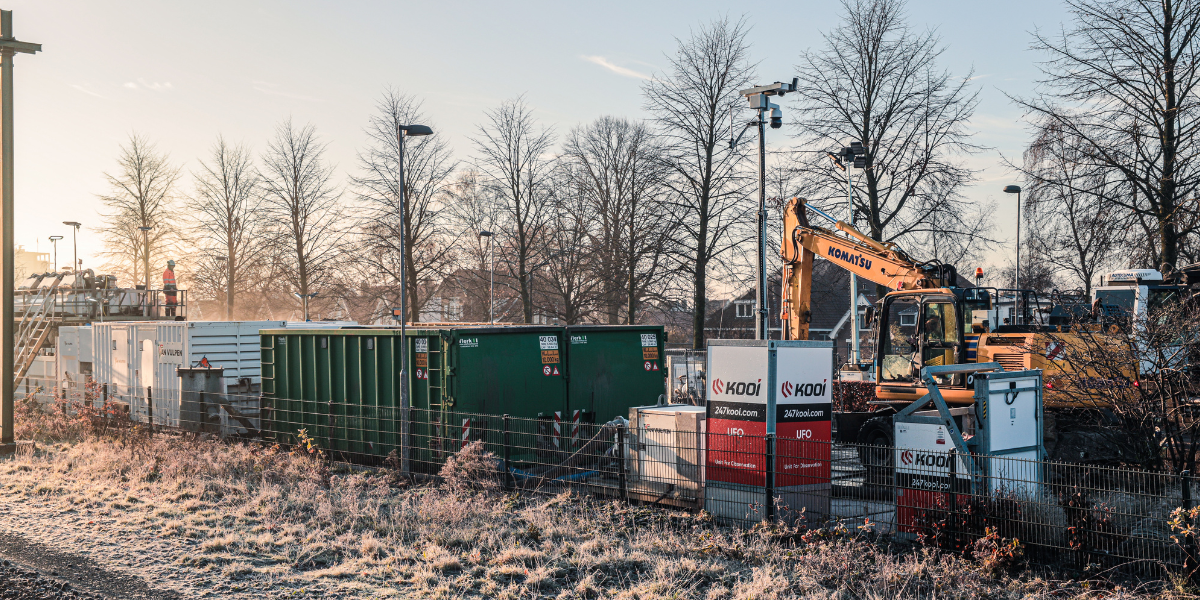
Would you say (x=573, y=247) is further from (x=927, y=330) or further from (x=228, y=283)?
(x=927, y=330)

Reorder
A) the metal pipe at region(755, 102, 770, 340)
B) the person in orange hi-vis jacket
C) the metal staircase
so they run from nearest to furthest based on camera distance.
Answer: the metal pipe at region(755, 102, 770, 340) → the metal staircase → the person in orange hi-vis jacket

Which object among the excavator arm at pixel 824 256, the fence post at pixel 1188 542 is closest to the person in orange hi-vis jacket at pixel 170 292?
the excavator arm at pixel 824 256

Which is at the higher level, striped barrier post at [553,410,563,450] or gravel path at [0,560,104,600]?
striped barrier post at [553,410,563,450]

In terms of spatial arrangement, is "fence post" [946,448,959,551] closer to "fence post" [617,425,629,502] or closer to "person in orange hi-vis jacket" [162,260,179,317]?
"fence post" [617,425,629,502]

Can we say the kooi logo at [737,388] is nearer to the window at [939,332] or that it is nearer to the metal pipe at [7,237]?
the window at [939,332]

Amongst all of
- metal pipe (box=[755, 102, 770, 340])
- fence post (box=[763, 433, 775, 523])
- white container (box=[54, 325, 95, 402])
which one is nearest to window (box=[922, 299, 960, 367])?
metal pipe (box=[755, 102, 770, 340])

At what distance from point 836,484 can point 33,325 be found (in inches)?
943

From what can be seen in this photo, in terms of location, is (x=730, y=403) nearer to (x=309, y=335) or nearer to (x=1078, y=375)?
(x=1078, y=375)

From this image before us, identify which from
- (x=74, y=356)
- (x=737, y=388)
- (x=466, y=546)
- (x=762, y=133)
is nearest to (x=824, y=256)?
(x=762, y=133)

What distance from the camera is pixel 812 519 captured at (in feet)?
29.6

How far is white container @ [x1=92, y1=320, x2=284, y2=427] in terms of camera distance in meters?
17.5

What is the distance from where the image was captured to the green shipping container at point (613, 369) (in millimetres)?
13773

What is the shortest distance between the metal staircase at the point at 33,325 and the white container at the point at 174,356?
18.1ft

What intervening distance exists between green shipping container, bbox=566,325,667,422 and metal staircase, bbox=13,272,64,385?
17157mm
